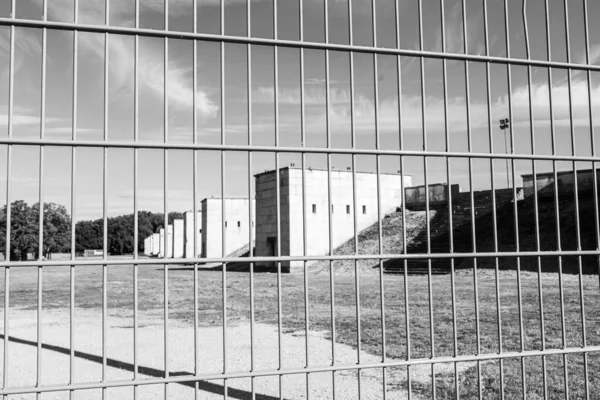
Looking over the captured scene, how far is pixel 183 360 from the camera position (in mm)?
8672

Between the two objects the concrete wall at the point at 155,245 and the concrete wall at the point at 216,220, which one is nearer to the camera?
the concrete wall at the point at 216,220

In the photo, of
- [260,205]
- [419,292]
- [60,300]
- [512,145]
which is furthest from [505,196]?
[512,145]

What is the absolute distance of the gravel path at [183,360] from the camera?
674 centimetres

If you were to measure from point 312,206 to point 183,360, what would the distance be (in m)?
31.1

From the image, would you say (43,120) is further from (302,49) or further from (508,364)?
(508,364)

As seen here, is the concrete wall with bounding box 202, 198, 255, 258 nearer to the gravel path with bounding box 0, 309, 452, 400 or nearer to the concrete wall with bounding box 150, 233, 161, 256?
the gravel path with bounding box 0, 309, 452, 400

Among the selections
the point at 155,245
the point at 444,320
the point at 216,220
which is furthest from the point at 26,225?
the point at 155,245

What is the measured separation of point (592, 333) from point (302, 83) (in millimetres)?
9085

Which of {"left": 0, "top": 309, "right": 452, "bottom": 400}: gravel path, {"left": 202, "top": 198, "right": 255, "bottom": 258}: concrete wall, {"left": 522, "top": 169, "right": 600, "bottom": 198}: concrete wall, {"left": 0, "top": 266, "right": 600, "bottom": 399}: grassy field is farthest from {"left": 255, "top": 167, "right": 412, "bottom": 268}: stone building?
{"left": 0, "top": 309, "right": 452, "bottom": 400}: gravel path

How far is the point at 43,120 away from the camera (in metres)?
Answer: 3.22

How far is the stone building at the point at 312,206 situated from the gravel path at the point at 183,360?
73.1 feet

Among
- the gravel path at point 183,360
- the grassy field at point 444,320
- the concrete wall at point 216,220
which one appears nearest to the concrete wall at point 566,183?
the grassy field at point 444,320

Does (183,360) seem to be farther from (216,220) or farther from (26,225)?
(216,220)

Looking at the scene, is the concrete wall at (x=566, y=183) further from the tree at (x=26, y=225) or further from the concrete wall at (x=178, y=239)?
the concrete wall at (x=178, y=239)
